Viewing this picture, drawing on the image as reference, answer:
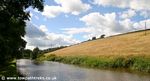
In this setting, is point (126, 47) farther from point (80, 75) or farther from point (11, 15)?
point (11, 15)

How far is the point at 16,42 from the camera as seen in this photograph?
28.8 m

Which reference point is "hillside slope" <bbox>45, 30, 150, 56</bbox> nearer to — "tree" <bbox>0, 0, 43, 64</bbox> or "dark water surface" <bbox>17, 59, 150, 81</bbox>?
"dark water surface" <bbox>17, 59, 150, 81</bbox>

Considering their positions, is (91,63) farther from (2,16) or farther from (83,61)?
(2,16)

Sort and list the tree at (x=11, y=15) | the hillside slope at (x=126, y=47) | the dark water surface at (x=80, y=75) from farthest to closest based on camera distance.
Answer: the hillside slope at (x=126, y=47), the dark water surface at (x=80, y=75), the tree at (x=11, y=15)

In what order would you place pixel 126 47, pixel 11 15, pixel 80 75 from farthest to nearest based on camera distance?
pixel 126 47 → pixel 80 75 → pixel 11 15

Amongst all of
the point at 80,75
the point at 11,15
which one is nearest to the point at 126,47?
the point at 80,75

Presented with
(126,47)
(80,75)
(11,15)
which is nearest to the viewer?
(11,15)

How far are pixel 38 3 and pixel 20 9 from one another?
4.65 ft

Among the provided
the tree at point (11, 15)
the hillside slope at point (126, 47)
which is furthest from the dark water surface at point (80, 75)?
the hillside slope at point (126, 47)

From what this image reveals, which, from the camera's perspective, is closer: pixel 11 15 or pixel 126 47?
pixel 11 15

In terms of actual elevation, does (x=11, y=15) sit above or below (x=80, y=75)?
above

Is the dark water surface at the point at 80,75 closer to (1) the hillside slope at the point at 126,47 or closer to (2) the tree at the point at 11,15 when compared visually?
(2) the tree at the point at 11,15

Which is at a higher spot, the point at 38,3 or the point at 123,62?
the point at 38,3

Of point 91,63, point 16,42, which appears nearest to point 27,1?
point 16,42
